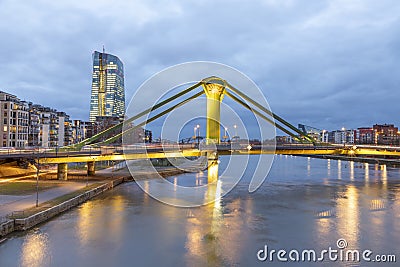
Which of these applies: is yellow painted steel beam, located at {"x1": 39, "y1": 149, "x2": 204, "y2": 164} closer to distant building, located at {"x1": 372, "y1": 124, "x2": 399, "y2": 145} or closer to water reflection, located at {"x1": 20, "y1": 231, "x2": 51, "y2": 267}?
water reflection, located at {"x1": 20, "y1": 231, "x2": 51, "y2": 267}

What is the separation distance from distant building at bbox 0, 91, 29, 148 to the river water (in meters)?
44.3

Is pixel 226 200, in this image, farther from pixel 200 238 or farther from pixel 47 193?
pixel 47 193

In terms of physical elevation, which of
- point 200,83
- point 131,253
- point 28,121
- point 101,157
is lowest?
point 131,253

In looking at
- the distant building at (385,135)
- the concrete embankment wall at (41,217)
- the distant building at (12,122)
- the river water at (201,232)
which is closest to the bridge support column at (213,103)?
the river water at (201,232)

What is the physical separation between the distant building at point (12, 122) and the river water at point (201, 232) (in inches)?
1743

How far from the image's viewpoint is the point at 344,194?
3139 centimetres

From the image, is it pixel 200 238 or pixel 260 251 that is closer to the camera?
pixel 260 251

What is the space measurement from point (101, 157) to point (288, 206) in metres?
19.3

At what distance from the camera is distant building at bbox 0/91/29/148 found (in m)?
61.2

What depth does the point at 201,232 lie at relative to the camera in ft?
57.1

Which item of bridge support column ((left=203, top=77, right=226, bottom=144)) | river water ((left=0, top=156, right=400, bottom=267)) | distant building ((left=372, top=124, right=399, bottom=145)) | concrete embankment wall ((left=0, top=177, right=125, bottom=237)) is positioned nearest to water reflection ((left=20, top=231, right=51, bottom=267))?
river water ((left=0, top=156, right=400, bottom=267))

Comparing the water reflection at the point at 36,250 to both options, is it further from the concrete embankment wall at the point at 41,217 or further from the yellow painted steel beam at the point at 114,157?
the yellow painted steel beam at the point at 114,157

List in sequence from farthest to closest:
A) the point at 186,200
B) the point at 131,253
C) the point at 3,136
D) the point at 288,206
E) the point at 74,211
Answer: the point at 3,136 → the point at 186,200 → the point at 288,206 → the point at 74,211 → the point at 131,253

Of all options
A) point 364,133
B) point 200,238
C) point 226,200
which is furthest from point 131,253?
point 364,133
